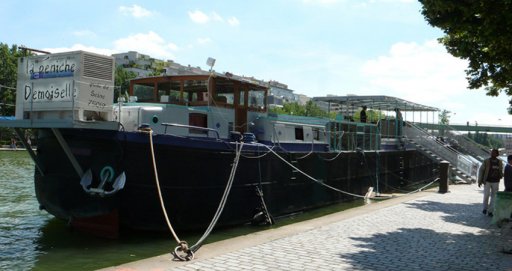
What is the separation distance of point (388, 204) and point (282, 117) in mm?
4061

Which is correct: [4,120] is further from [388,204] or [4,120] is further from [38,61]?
[388,204]

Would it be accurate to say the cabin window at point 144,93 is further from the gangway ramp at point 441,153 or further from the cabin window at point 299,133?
the gangway ramp at point 441,153

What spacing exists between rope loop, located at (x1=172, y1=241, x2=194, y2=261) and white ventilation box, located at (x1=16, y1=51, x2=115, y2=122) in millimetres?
3115

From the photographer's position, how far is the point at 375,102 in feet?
75.7

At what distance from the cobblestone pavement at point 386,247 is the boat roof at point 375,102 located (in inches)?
403

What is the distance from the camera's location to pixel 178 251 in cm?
720

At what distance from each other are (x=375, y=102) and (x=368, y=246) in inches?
630

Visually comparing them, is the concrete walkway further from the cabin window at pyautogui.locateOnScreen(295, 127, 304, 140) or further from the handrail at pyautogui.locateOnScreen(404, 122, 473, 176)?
the handrail at pyautogui.locateOnScreen(404, 122, 473, 176)

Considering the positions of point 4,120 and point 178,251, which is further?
point 4,120

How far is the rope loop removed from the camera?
6.98 m

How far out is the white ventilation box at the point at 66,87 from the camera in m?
8.52

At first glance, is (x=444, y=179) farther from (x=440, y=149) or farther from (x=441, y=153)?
(x=440, y=149)

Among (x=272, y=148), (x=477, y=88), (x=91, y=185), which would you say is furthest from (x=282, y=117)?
(x=91, y=185)

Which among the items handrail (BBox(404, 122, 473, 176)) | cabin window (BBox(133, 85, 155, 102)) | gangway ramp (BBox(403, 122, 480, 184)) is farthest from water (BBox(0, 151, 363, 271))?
handrail (BBox(404, 122, 473, 176))
